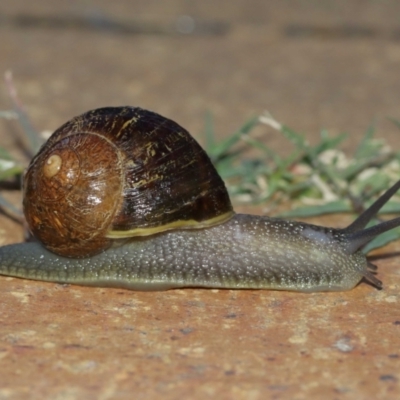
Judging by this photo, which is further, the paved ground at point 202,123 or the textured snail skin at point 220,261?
the textured snail skin at point 220,261

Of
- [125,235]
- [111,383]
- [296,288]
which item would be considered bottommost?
[111,383]

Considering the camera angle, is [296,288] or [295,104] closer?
[296,288]

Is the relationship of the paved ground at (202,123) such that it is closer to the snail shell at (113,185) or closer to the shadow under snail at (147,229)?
the shadow under snail at (147,229)

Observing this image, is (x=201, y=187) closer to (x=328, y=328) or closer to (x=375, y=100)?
(x=328, y=328)

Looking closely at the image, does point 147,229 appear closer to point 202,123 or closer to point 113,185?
point 113,185

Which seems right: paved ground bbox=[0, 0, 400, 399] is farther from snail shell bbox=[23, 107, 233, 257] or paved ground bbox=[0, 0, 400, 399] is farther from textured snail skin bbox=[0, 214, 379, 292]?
snail shell bbox=[23, 107, 233, 257]

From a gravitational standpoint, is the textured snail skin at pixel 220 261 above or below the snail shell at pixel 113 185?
below

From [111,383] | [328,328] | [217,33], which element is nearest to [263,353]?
[328,328]

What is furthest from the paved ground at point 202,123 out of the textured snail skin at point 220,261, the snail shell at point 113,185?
the snail shell at point 113,185
